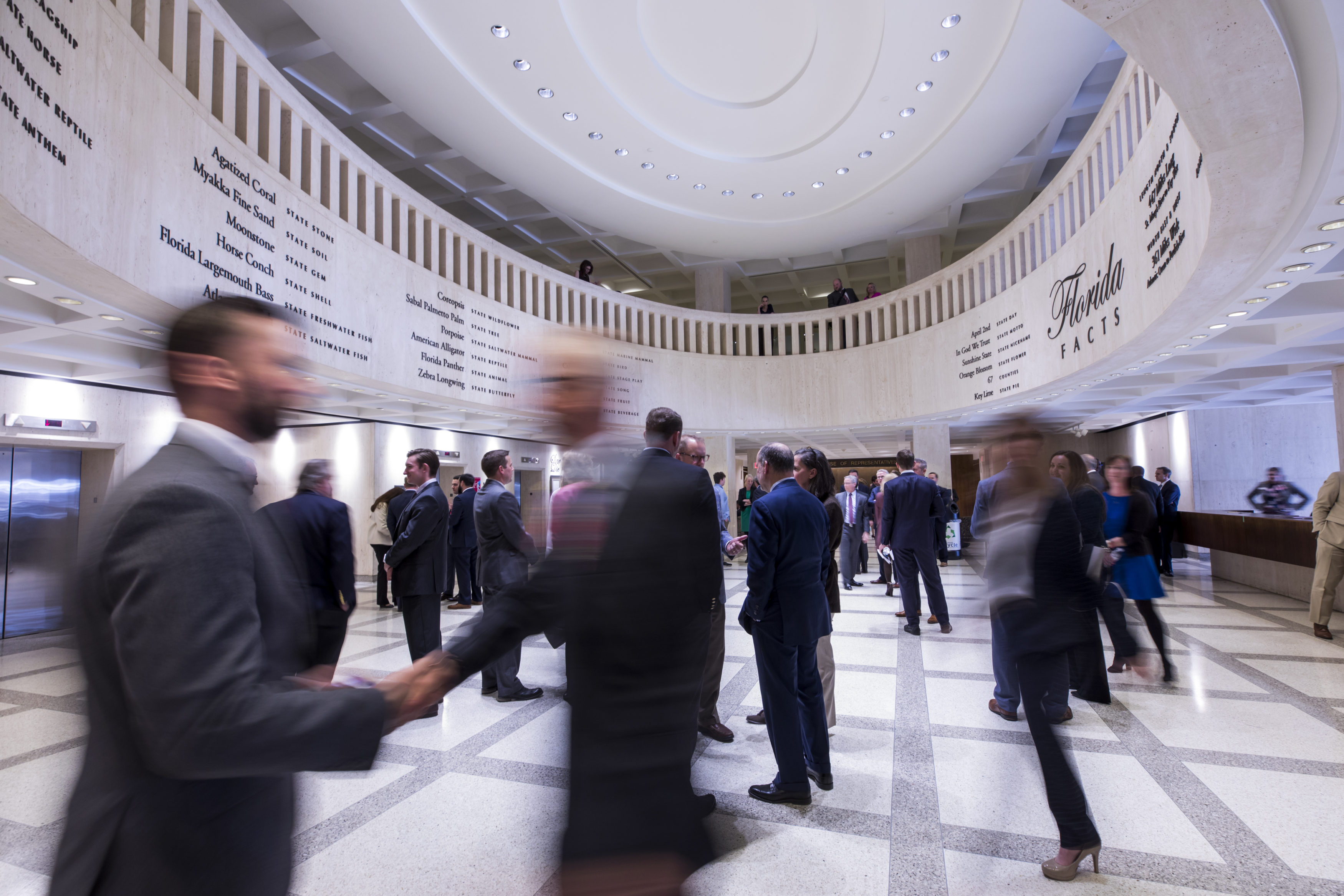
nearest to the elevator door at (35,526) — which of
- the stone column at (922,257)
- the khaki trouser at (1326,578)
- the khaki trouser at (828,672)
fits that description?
the khaki trouser at (828,672)

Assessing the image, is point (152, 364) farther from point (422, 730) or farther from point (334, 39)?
point (422, 730)

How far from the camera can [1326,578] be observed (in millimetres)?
5656

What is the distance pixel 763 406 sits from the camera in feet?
43.1

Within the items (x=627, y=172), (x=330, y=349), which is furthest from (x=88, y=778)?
(x=627, y=172)

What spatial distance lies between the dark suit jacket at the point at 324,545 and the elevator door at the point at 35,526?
5.25 metres

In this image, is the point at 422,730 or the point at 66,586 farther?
the point at 422,730

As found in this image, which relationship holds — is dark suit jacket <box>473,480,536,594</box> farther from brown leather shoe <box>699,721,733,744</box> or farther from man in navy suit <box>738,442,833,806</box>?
man in navy suit <box>738,442,833,806</box>

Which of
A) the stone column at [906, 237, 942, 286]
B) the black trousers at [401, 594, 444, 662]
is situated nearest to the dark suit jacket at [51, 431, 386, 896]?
the black trousers at [401, 594, 444, 662]

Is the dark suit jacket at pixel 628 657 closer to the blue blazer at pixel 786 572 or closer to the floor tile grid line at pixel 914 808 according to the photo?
the floor tile grid line at pixel 914 808

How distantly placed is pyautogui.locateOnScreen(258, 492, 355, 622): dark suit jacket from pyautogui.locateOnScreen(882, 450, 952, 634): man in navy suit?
15.9 ft

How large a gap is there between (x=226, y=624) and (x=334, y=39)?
8598 mm

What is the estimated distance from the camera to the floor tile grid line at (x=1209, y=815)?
7.57ft

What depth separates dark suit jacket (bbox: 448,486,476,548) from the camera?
7457 millimetres

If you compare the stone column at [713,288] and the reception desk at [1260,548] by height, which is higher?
the stone column at [713,288]
